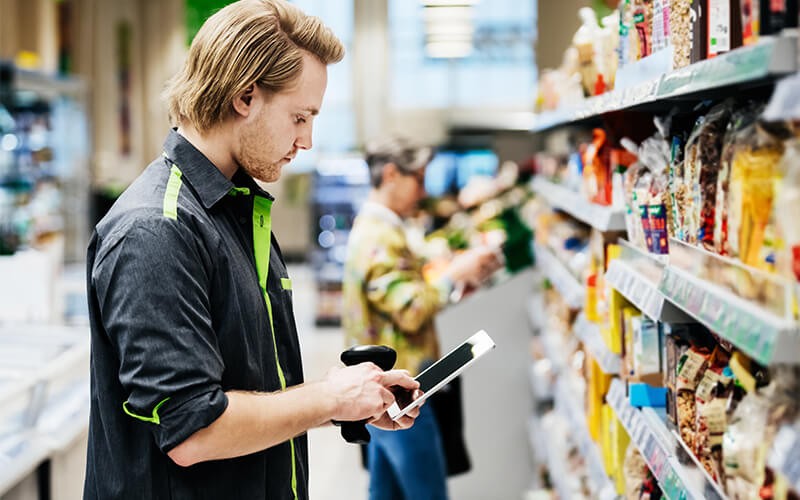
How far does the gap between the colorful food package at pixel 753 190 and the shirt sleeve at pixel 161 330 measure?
838mm

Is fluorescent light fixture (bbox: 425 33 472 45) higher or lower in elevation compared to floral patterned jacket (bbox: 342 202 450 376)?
higher

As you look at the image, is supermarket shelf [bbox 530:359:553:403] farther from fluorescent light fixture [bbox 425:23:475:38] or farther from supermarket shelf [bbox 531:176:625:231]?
fluorescent light fixture [bbox 425:23:475:38]

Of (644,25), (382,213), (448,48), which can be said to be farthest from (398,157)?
(448,48)

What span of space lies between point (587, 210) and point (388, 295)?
Result: 3.26 ft

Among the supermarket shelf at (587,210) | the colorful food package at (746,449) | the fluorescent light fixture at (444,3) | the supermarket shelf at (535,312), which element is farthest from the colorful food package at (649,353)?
the fluorescent light fixture at (444,3)

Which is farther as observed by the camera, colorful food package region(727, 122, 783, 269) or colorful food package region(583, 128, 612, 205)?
colorful food package region(583, 128, 612, 205)

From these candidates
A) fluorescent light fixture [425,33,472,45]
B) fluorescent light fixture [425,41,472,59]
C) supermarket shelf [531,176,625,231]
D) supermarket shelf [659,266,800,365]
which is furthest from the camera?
fluorescent light fixture [425,41,472,59]

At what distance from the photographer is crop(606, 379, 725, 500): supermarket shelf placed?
1612 mm

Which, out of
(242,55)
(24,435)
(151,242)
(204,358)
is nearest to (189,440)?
(204,358)

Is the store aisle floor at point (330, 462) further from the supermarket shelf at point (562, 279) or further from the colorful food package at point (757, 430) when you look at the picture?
the colorful food package at point (757, 430)

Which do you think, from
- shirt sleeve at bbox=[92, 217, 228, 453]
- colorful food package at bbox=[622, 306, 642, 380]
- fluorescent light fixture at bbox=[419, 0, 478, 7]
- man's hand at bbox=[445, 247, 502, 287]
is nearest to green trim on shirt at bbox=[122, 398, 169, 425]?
shirt sleeve at bbox=[92, 217, 228, 453]

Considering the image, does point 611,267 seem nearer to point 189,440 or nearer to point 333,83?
point 189,440

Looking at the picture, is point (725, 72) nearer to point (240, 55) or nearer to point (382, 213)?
point (240, 55)

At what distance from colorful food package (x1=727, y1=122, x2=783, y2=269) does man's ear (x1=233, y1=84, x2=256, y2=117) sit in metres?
0.83
